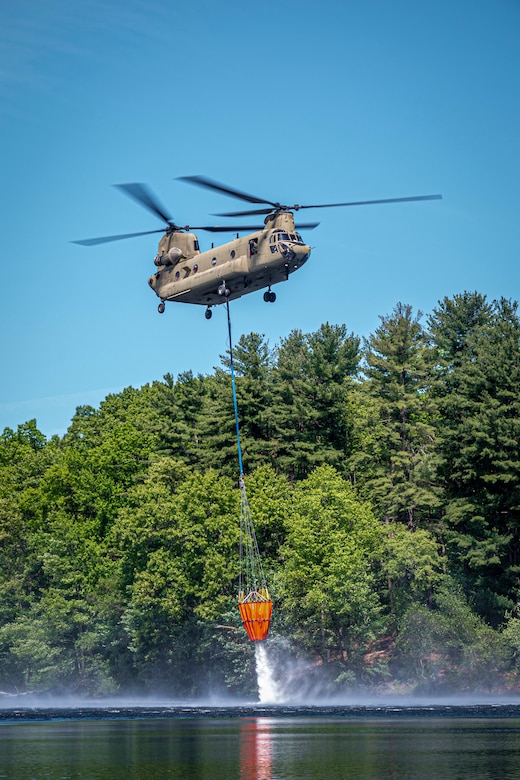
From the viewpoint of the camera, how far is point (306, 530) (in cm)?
9662

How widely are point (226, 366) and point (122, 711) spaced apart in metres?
37.4

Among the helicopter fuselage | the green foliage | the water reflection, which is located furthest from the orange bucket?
the green foliage

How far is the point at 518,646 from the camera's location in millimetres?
90188

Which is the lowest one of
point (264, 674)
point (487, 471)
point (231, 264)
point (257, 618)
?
point (264, 674)

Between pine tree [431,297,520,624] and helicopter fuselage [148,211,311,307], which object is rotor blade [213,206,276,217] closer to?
helicopter fuselage [148,211,311,307]

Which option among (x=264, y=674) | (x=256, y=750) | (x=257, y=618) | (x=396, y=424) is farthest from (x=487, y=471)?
(x=256, y=750)

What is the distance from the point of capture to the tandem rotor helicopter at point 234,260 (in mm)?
62438

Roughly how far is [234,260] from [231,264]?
0.26 m

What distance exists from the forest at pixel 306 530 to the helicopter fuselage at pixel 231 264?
3135 centimetres

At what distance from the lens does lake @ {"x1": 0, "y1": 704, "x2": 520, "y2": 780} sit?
50.8 meters

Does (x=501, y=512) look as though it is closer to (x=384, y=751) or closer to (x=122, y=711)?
(x=122, y=711)

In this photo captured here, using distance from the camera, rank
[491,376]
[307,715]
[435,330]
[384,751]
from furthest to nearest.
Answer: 1. [435,330]
2. [491,376]
3. [307,715]
4. [384,751]

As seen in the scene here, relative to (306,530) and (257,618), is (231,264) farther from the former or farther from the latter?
(306,530)

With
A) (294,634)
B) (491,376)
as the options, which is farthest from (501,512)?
(294,634)
